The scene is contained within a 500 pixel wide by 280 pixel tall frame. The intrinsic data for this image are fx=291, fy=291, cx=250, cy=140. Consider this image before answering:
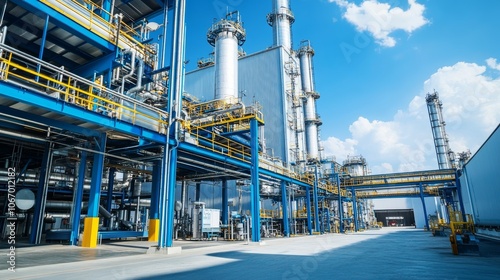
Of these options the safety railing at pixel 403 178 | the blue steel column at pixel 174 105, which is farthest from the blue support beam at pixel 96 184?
the safety railing at pixel 403 178

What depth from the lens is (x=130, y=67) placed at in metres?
16.4

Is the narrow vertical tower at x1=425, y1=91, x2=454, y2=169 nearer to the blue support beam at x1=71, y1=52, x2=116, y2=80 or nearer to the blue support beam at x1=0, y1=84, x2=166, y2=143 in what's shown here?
the blue support beam at x1=0, y1=84, x2=166, y2=143

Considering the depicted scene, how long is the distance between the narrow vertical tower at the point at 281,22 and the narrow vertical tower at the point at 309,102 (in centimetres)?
494

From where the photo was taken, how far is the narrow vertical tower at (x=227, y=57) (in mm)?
25516

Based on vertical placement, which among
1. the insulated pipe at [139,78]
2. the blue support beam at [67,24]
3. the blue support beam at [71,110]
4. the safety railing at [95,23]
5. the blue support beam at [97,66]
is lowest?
the blue support beam at [71,110]

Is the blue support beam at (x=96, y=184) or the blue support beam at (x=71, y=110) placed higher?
the blue support beam at (x=71, y=110)

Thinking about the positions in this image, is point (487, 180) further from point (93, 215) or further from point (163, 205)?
point (93, 215)

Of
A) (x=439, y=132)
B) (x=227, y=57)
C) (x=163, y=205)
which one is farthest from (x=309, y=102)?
(x=163, y=205)

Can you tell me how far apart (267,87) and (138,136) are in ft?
84.5

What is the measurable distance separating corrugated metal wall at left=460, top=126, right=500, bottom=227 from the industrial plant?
19 cm

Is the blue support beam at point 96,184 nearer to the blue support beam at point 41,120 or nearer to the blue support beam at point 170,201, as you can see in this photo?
the blue support beam at point 41,120

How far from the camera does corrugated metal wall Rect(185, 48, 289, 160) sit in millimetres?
34281

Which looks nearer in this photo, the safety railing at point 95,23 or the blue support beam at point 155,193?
the safety railing at point 95,23

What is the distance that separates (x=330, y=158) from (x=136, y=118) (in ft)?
119
